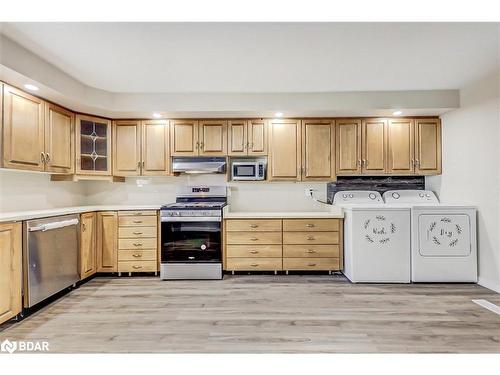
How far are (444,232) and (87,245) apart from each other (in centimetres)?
422

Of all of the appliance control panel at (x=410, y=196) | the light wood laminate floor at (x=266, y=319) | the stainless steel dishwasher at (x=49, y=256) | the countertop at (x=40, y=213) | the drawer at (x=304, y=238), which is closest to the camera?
the light wood laminate floor at (x=266, y=319)

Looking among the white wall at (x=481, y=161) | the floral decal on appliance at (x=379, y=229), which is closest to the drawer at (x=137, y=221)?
the floral decal on appliance at (x=379, y=229)

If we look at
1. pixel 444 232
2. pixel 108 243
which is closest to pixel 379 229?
pixel 444 232

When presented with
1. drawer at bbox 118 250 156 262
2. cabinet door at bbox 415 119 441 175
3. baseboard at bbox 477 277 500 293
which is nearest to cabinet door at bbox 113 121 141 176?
drawer at bbox 118 250 156 262

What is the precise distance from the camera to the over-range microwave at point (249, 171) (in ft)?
13.0

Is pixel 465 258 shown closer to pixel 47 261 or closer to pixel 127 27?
pixel 127 27

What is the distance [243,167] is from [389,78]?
2028 millimetres

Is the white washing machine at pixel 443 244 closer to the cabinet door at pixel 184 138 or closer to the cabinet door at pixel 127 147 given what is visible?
the cabinet door at pixel 184 138

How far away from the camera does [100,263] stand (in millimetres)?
3658

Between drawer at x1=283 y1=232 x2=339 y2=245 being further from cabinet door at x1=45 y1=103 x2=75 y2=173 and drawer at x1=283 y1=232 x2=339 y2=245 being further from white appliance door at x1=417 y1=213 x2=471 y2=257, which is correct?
cabinet door at x1=45 y1=103 x2=75 y2=173

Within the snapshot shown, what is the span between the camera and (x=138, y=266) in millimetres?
3688

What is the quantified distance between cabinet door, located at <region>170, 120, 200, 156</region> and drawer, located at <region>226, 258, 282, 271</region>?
1.52 m

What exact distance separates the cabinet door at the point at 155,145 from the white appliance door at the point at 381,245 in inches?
101

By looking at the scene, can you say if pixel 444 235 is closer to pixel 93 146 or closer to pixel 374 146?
pixel 374 146
